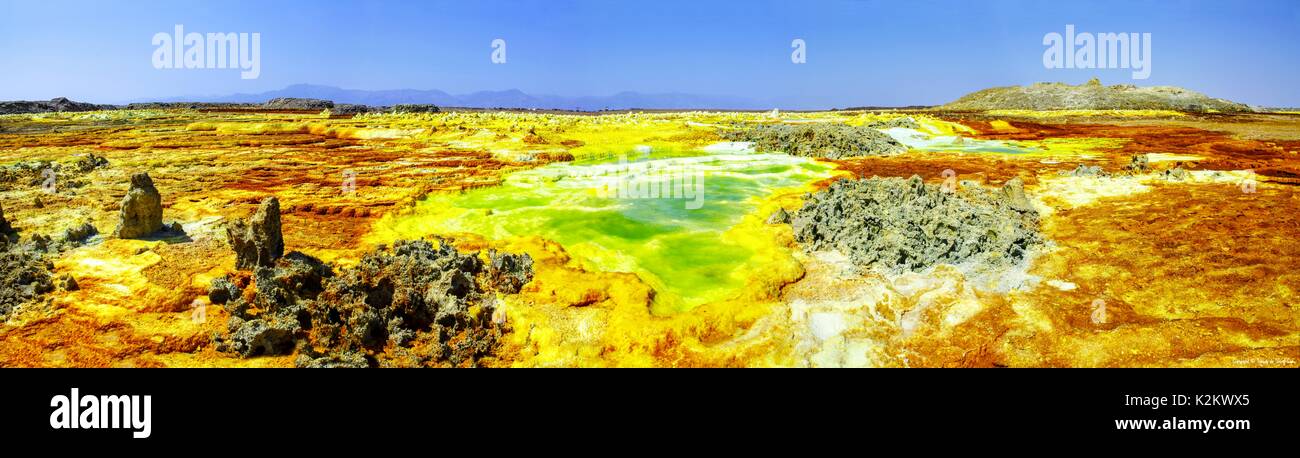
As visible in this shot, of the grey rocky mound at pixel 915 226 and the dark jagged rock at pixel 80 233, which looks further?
the dark jagged rock at pixel 80 233

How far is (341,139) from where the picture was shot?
37.8 meters

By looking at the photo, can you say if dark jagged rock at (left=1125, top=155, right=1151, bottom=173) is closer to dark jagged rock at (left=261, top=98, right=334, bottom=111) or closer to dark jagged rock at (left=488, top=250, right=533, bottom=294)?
dark jagged rock at (left=488, top=250, right=533, bottom=294)

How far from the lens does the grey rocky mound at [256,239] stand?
30.5ft

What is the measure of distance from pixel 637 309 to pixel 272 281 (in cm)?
540

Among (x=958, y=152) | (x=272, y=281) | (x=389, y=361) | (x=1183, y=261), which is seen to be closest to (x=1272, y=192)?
(x=1183, y=261)

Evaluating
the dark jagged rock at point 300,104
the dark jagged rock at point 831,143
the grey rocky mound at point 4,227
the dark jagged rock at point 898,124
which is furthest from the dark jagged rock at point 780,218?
the dark jagged rock at point 300,104

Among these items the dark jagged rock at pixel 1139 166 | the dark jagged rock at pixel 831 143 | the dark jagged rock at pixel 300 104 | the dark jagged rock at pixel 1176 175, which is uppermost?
the dark jagged rock at pixel 300 104

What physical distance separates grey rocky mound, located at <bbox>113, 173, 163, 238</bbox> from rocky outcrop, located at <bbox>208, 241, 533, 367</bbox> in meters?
4.01

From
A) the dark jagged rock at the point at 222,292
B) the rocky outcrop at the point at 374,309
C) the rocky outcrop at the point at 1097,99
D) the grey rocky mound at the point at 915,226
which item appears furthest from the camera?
the rocky outcrop at the point at 1097,99

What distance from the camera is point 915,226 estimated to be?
11.7 metres

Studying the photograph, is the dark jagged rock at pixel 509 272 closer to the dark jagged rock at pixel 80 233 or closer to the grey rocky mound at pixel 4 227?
the dark jagged rock at pixel 80 233

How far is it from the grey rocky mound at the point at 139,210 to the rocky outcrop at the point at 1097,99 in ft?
367

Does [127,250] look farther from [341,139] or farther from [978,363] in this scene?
[341,139]

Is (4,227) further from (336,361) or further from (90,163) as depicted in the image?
(90,163)
